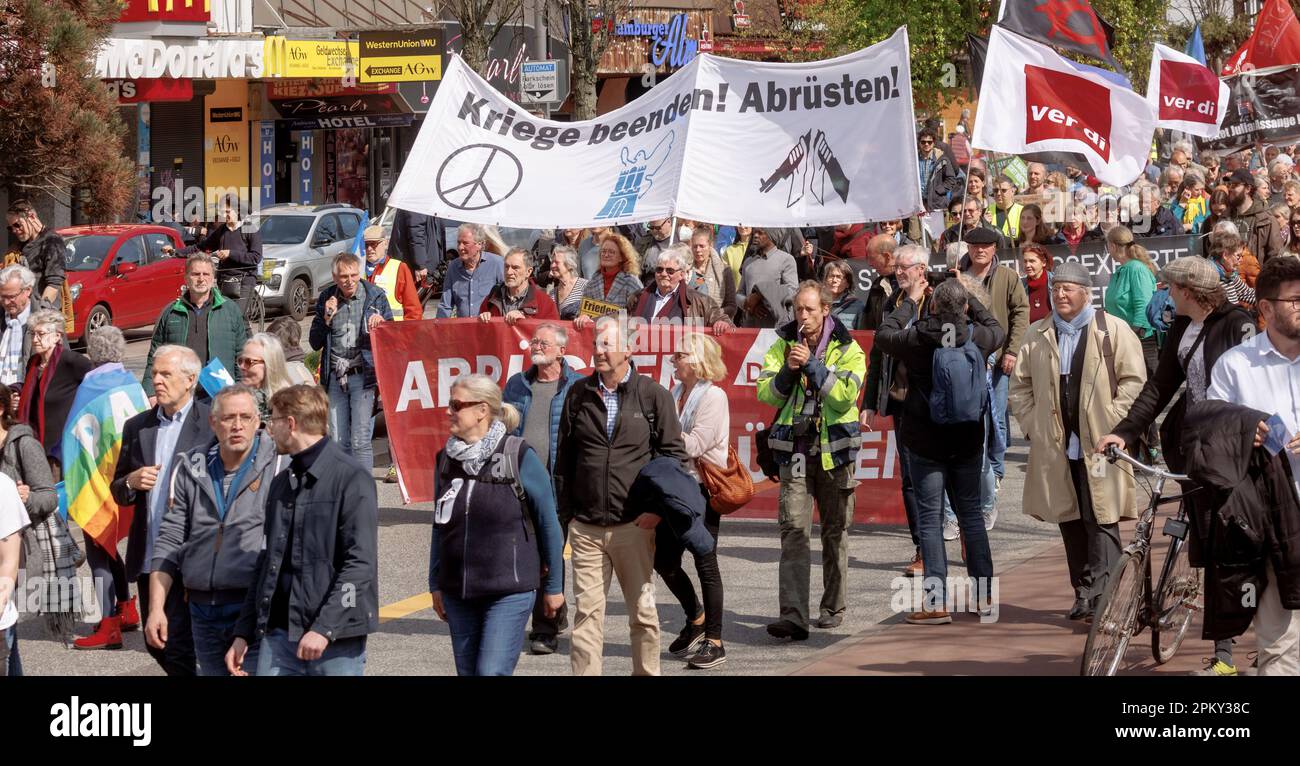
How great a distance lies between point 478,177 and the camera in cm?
1248

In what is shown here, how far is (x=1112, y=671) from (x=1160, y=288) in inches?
298

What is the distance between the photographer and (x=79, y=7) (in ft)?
64.4

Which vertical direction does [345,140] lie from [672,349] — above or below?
above

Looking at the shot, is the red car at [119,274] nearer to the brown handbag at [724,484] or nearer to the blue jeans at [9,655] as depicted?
the brown handbag at [724,484]

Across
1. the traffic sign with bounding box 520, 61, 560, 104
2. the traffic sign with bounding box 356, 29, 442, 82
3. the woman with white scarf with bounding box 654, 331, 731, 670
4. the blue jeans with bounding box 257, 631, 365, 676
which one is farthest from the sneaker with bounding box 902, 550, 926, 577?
the traffic sign with bounding box 356, 29, 442, 82

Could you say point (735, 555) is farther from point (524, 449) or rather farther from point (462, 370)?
point (524, 449)

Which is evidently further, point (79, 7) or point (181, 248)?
point (181, 248)

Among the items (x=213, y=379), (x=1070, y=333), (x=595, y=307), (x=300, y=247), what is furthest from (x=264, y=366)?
(x=300, y=247)

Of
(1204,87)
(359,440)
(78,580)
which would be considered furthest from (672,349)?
(1204,87)

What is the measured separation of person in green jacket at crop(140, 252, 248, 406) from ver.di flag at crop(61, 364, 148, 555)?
7.14 ft

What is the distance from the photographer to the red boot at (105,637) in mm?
9289

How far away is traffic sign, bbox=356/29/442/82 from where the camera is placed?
1400 inches

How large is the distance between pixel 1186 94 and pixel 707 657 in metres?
11.7

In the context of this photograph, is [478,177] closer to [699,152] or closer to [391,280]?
[391,280]
